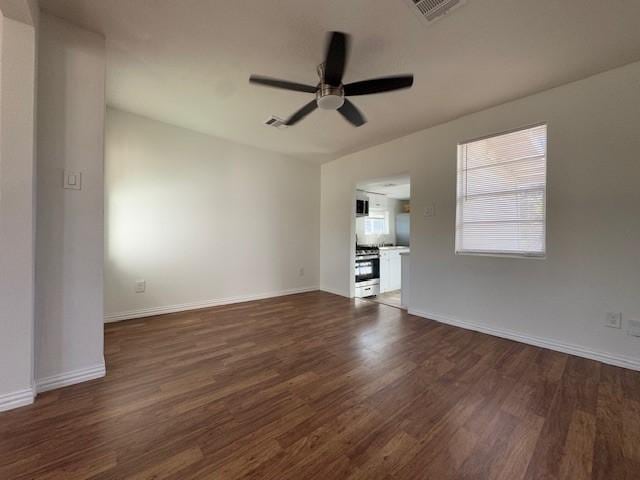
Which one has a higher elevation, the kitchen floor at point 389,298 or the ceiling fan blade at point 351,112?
the ceiling fan blade at point 351,112

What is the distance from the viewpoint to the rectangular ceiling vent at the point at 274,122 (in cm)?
301

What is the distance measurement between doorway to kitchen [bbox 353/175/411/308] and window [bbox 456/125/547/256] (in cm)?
92

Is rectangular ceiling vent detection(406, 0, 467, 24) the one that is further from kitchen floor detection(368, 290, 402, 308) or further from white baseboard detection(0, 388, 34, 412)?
kitchen floor detection(368, 290, 402, 308)

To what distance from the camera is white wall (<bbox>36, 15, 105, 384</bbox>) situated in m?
1.67

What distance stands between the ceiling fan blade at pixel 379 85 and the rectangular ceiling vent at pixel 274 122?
54.2 inches

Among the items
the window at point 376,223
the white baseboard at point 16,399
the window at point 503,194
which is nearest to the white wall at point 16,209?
the white baseboard at point 16,399

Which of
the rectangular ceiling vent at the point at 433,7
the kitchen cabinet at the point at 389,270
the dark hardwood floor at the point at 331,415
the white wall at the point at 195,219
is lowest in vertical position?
the dark hardwood floor at the point at 331,415

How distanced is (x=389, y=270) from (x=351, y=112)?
389 centimetres

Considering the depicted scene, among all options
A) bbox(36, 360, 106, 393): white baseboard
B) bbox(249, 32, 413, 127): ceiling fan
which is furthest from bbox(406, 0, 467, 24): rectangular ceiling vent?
bbox(36, 360, 106, 393): white baseboard

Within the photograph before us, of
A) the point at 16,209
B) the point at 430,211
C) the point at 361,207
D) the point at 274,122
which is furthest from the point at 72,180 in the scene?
the point at 361,207

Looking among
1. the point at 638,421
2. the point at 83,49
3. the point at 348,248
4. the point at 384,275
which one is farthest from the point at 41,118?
the point at 384,275

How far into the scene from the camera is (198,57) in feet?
6.66

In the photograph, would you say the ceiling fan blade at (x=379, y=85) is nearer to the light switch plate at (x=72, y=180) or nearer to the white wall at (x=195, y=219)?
the light switch plate at (x=72, y=180)

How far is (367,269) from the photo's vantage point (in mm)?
4902
